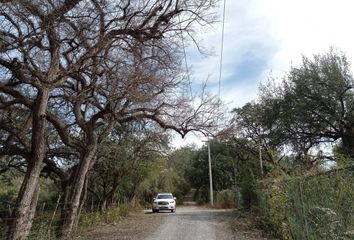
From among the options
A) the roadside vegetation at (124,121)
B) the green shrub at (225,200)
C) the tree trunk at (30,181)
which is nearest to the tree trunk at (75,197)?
the roadside vegetation at (124,121)

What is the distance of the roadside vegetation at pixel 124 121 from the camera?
9.71 meters

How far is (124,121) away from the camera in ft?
60.8

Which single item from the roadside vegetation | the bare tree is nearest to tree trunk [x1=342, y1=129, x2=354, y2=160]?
the roadside vegetation

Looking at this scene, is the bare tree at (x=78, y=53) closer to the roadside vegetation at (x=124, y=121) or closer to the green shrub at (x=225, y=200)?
the roadside vegetation at (x=124, y=121)

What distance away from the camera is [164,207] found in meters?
35.0

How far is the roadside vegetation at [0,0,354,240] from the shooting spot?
971 centimetres

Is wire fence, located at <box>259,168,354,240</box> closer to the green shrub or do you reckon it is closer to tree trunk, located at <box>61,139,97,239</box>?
tree trunk, located at <box>61,139,97,239</box>

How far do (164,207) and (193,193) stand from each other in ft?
108

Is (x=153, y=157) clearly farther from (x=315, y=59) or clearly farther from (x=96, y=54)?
(x=96, y=54)

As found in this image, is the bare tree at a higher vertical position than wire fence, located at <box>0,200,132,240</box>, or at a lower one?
higher

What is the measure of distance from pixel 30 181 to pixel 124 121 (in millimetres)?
6405

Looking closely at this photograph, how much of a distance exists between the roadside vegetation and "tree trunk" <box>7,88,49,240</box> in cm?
3

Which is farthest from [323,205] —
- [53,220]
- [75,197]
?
[75,197]

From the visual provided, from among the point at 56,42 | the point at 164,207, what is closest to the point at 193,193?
the point at 164,207
